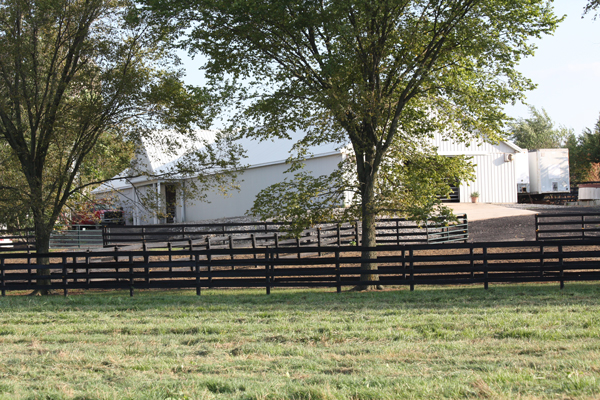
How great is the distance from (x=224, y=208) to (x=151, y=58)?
1812 cm

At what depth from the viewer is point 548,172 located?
3972cm

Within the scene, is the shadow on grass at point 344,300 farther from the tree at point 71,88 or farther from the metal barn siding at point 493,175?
the metal barn siding at point 493,175

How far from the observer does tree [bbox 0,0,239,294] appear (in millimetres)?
14359

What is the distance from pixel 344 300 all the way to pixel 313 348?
427 cm

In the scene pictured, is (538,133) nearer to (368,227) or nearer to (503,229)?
(503,229)

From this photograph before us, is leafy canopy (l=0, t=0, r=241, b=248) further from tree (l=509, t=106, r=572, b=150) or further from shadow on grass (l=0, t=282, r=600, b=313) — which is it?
tree (l=509, t=106, r=572, b=150)

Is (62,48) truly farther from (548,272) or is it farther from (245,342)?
(548,272)

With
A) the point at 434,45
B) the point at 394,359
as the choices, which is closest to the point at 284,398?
the point at 394,359

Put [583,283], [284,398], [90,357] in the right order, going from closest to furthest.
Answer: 1. [284,398]
2. [90,357]
3. [583,283]

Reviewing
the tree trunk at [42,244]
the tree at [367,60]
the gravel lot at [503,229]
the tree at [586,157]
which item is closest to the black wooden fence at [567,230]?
the gravel lot at [503,229]

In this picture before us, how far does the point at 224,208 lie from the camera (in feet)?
107

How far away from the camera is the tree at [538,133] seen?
7250 cm

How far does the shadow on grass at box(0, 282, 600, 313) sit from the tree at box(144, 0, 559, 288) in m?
2.24

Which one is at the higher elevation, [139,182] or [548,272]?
[139,182]
